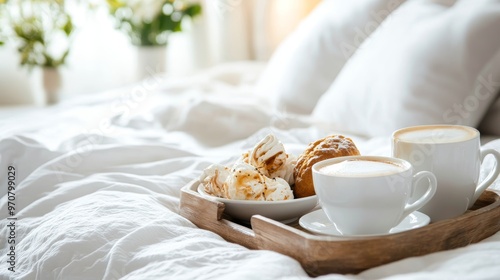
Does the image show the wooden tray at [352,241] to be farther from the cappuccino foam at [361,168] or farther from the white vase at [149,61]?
the white vase at [149,61]

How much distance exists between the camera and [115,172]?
3.95ft

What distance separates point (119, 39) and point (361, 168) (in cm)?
251

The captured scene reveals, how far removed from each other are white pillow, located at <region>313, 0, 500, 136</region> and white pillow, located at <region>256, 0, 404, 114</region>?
0.20 m

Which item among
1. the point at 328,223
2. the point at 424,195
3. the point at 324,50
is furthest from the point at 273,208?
the point at 324,50

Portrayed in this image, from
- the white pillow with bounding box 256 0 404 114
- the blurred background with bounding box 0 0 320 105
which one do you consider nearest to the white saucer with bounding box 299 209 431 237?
the white pillow with bounding box 256 0 404 114

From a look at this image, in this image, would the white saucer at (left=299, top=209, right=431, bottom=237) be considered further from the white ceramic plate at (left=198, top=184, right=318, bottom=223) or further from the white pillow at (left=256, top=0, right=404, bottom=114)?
the white pillow at (left=256, top=0, right=404, bottom=114)

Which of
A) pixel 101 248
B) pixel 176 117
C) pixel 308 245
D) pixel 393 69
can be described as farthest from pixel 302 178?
pixel 176 117

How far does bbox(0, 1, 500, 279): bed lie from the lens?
2.50 feet

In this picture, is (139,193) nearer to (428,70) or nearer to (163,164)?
(163,164)

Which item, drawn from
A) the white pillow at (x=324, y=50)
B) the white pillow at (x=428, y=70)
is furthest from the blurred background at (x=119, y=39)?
the white pillow at (x=428, y=70)

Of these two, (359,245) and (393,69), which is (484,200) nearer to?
(359,245)

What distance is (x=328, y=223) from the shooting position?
2.71ft

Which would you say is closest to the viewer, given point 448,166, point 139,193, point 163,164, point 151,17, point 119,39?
point 448,166

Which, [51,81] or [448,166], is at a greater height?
[448,166]
